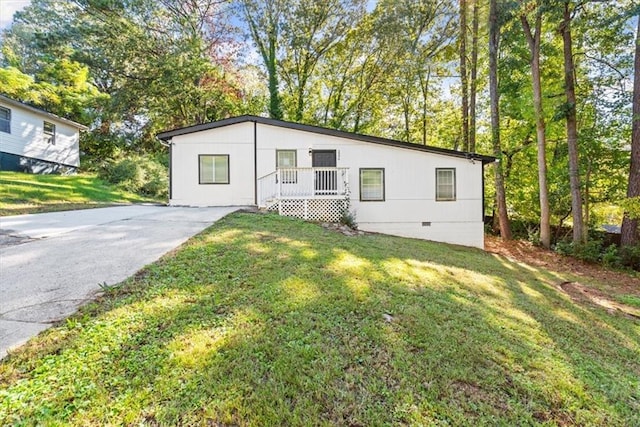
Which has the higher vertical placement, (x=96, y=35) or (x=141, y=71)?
(x=96, y=35)

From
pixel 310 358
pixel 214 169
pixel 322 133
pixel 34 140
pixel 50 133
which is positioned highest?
pixel 50 133

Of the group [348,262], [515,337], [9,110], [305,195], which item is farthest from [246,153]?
[9,110]

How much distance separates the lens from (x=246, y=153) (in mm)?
11055

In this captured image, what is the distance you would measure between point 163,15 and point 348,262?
1923 centimetres

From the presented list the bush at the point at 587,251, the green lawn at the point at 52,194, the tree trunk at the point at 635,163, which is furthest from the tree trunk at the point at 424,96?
the green lawn at the point at 52,194

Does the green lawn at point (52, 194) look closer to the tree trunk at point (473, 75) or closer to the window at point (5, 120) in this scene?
the window at point (5, 120)

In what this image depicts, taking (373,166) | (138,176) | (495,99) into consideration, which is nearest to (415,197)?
(373,166)

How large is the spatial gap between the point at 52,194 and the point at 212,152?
6.00 meters

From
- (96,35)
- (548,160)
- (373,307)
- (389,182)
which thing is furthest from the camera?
(96,35)

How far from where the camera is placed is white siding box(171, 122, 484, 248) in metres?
10.9

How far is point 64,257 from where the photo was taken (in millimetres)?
4277

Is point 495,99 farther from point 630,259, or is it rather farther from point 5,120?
point 5,120

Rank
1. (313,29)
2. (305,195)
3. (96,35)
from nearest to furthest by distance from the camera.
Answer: (305,195) → (96,35) → (313,29)

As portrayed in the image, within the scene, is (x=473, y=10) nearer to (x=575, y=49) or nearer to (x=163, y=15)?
(x=575, y=49)
